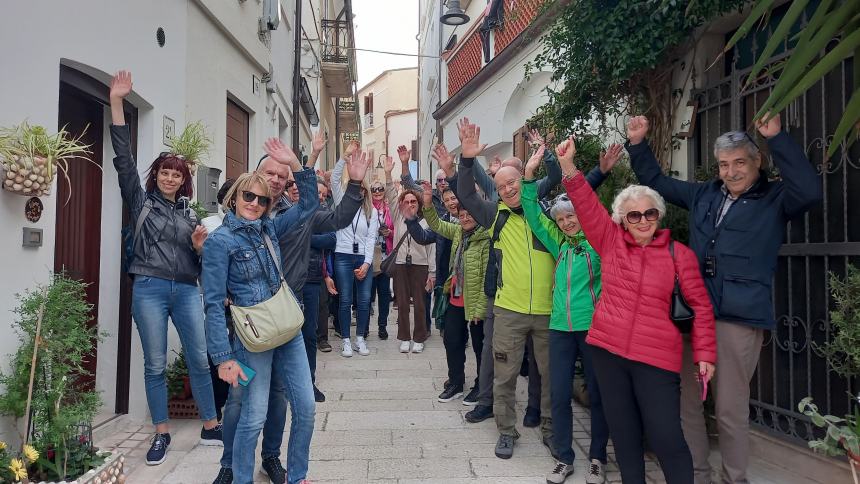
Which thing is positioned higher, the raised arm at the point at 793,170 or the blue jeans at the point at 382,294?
the raised arm at the point at 793,170

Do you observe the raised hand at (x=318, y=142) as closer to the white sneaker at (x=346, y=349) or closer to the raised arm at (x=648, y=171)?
the raised arm at (x=648, y=171)

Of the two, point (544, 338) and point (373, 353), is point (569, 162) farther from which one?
point (373, 353)

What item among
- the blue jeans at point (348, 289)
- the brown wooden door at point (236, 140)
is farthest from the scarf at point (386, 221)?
the brown wooden door at point (236, 140)

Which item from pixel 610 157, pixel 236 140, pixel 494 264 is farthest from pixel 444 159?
pixel 236 140

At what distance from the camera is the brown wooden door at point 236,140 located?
7754 mm

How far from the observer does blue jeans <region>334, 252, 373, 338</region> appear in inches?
268

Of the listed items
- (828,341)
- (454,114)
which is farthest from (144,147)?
(454,114)

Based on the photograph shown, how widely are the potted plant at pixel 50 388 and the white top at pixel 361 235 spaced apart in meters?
3.62

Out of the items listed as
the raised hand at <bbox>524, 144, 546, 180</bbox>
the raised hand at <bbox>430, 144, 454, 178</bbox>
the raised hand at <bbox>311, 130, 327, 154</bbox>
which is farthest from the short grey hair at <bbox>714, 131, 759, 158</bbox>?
the raised hand at <bbox>311, 130, 327, 154</bbox>

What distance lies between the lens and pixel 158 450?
3.91m

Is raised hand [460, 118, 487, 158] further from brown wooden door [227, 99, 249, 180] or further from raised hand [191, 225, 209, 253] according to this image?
brown wooden door [227, 99, 249, 180]

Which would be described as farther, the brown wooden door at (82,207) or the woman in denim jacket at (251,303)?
the brown wooden door at (82,207)

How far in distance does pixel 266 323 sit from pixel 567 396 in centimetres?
187

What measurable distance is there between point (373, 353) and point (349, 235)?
147 centimetres
